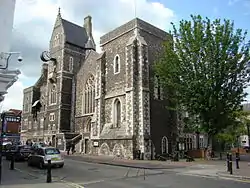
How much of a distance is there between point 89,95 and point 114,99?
909 centimetres

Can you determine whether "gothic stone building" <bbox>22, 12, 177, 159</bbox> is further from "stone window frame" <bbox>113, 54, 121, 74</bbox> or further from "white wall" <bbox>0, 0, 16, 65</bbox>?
"white wall" <bbox>0, 0, 16, 65</bbox>

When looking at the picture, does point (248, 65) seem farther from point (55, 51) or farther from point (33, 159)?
point (55, 51)

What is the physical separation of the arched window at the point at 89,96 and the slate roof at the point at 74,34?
403 inches

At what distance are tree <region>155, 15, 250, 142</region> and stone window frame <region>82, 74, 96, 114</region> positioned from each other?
14956 millimetres

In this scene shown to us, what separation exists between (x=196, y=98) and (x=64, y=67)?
25.5 m

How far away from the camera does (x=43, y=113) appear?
45625mm

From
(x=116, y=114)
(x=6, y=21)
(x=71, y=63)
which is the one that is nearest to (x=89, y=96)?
(x=71, y=63)

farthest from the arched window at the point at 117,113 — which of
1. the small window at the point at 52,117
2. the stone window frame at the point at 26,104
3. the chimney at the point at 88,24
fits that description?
the stone window frame at the point at 26,104

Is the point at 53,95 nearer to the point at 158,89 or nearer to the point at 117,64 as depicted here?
the point at 117,64

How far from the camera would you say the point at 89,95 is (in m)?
37.1

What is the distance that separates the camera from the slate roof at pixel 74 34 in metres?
44.4

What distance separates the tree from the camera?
74.2 ft

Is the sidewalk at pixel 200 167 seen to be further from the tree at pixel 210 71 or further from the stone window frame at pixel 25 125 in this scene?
the stone window frame at pixel 25 125

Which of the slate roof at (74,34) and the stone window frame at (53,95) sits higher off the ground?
the slate roof at (74,34)
